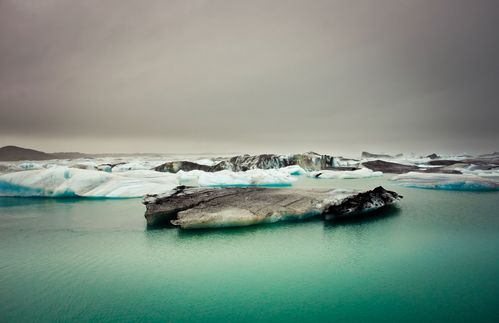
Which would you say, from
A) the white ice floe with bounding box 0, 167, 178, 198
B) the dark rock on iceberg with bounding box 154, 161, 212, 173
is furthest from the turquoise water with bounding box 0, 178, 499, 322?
the dark rock on iceberg with bounding box 154, 161, 212, 173

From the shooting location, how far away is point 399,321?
217 centimetres

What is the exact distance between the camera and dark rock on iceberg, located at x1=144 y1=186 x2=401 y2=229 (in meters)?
5.09

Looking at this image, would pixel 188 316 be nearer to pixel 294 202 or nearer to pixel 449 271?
pixel 449 271

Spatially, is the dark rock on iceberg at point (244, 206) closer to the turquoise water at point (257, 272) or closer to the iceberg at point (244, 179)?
the turquoise water at point (257, 272)

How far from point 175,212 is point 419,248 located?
173 inches

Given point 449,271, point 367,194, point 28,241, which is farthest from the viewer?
point 367,194

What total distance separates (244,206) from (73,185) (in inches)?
282

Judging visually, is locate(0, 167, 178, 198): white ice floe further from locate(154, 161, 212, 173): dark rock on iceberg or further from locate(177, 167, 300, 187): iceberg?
locate(154, 161, 212, 173): dark rock on iceberg

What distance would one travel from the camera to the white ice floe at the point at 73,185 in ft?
29.6

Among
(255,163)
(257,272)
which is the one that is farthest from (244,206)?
(255,163)

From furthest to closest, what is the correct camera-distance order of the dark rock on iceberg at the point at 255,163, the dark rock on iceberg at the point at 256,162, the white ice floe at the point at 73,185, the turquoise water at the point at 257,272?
1. the dark rock on iceberg at the point at 256,162
2. the dark rock on iceberg at the point at 255,163
3. the white ice floe at the point at 73,185
4. the turquoise water at the point at 257,272

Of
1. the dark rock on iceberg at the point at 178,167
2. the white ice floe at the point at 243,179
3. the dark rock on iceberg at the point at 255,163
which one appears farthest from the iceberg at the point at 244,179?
the dark rock on iceberg at the point at 178,167

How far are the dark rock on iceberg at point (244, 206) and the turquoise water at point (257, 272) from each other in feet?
0.95

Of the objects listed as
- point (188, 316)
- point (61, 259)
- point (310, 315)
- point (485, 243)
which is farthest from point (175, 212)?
point (485, 243)
